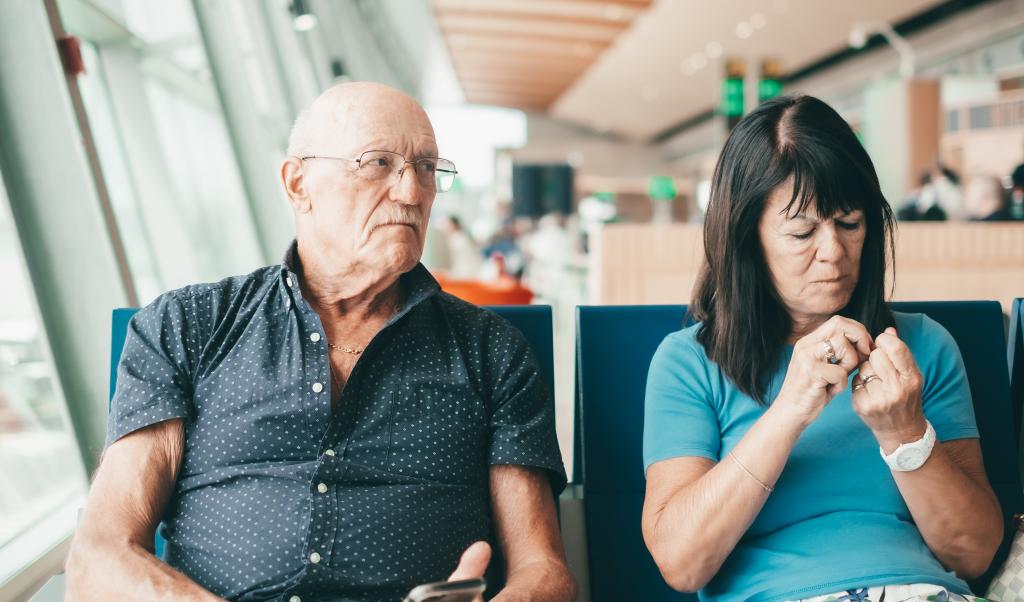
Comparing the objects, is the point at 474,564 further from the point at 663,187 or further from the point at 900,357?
the point at 663,187

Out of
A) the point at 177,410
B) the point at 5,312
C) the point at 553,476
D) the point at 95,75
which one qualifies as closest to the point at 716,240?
the point at 553,476

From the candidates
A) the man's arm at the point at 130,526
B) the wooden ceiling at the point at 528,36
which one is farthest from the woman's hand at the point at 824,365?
the wooden ceiling at the point at 528,36

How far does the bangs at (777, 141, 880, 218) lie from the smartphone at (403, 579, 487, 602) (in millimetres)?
728

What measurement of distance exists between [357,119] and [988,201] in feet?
18.0

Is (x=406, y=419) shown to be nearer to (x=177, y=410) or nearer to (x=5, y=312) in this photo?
(x=177, y=410)

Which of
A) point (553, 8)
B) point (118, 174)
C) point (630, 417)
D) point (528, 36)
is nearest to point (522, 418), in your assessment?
point (630, 417)

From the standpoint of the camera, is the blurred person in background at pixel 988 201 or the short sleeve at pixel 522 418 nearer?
the short sleeve at pixel 522 418

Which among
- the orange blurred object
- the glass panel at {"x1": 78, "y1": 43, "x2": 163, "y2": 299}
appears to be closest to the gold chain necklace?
the glass panel at {"x1": 78, "y1": 43, "x2": 163, "y2": 299}

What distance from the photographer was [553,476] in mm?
1462

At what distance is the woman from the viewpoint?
1206mm

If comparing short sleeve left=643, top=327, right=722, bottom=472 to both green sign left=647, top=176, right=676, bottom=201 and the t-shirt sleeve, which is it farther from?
green sign left=647, top=176, right=676, bottom=201

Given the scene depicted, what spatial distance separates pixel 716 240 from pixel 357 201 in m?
0.60

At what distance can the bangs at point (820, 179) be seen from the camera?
1.31 m

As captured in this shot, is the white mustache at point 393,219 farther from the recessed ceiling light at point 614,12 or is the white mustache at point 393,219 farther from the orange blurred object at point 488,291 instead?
the recessed ceiling light at point 614,12
